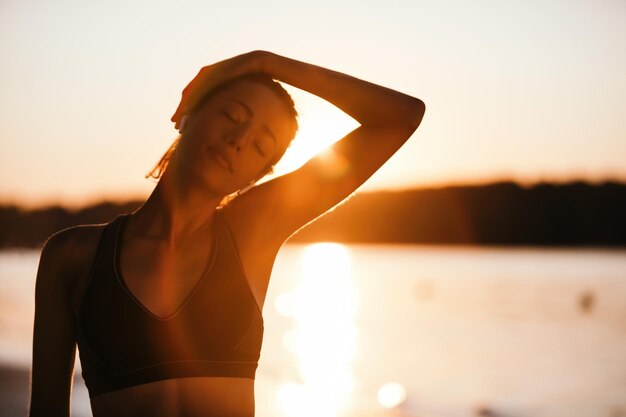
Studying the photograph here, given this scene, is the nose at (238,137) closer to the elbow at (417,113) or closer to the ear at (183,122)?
the ear at (183,122)

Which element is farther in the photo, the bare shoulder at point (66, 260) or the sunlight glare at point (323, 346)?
the sunlight glare at point (323, 346)

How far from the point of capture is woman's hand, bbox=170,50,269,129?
2.43 metres

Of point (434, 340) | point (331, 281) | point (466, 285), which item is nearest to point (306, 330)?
point (434, 340)

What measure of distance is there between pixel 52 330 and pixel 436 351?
25546 mm

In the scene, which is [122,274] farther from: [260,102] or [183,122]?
[260,102]

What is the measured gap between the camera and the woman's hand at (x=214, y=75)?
7.97 ft

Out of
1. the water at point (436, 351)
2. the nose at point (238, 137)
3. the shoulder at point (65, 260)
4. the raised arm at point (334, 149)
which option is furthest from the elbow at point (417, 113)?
the water at point (436, 351)

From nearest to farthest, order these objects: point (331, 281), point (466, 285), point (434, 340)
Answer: point (434, 340) < point (466, 285) < point (331, 281)

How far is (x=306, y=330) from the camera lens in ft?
117

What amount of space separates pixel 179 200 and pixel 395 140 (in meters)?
0.78

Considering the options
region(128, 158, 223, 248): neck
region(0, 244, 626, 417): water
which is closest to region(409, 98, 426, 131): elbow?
region(128, 158, 223, 248): neck

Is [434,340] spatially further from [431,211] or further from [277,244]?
[431,211]

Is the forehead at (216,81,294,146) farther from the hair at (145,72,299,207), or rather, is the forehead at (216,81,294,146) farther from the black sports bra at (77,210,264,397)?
the black sports bra at (77,210,264,397)

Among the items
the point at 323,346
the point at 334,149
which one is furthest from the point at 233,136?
the point at 323,346
